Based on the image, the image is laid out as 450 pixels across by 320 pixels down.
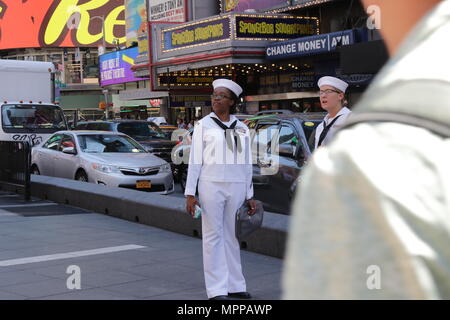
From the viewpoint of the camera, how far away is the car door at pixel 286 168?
10084 millimetres

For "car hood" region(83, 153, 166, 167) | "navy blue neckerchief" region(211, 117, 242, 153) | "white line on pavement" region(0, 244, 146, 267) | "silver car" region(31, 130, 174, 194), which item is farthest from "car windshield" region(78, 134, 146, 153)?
"navy blue neckerchief" region(211, 117, 242, 153)

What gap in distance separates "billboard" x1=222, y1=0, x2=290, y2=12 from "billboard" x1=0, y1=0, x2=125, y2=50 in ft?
139

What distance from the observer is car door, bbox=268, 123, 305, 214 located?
10.1 metres

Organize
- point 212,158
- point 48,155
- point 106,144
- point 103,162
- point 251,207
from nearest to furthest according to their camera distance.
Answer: point 212,158, point 251,207, point 103,162, point 106,144, point 48,155

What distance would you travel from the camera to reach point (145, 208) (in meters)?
11.2

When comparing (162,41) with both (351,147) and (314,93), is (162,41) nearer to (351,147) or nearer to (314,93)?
(314,93)

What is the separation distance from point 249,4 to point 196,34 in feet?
8.96

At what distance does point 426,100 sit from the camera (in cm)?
68

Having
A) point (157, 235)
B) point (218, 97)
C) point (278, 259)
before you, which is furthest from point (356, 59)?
point (218, 97)

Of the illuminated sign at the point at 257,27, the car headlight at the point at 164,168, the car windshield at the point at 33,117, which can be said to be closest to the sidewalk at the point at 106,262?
the car headlight at the point at 164,168

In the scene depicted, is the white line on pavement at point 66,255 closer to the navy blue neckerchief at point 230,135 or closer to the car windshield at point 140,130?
the navy blue neckerchief at point 230,135

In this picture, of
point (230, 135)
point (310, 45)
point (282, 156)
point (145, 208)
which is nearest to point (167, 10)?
point (310, 45)

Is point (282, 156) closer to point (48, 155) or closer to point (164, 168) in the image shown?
point (164, 168)

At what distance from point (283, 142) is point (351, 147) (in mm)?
9846
